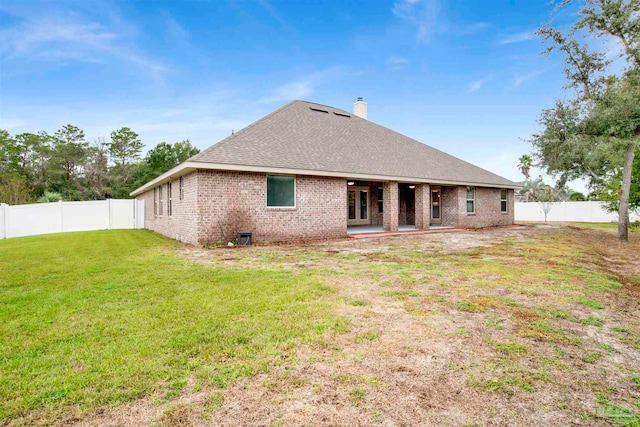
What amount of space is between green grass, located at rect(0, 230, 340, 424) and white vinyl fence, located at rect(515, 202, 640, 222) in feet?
107

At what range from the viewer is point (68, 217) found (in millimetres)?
18438

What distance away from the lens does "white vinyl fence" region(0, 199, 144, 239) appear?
16266mm

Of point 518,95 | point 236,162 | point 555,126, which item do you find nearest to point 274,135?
point 236,162

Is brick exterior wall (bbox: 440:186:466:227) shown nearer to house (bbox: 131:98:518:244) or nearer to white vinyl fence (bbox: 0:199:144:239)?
house (bbox: 131:98:518:244)

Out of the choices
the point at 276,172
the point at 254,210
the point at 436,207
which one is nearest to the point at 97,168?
the point at 254,210

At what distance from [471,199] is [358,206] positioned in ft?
22.3

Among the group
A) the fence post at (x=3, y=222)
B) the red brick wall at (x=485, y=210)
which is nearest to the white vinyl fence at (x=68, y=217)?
the fence post at (x=3, y=222)

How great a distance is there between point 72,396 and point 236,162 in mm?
9106

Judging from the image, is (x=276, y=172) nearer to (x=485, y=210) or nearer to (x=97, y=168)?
(x=485, y=210)

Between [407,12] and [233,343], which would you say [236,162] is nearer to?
[233,343]

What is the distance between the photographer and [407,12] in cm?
1567

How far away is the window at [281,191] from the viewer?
1196 centimetres

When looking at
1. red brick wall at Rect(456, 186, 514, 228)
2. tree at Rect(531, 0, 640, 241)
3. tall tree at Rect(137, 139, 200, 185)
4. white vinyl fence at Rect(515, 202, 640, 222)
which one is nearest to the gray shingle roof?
red brick wall at Rect(456, 186, 514, 228)

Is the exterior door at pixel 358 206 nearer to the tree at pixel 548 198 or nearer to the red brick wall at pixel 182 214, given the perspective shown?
the red brick wall at pixel 182 214
